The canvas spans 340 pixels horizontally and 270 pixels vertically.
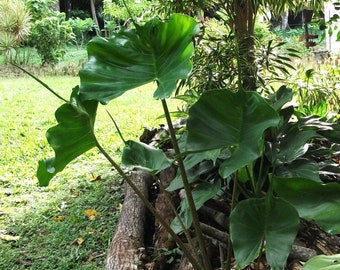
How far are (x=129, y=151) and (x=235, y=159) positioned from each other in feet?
1.78

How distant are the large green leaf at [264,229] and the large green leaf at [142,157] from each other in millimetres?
401

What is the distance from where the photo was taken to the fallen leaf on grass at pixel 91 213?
2312 mm

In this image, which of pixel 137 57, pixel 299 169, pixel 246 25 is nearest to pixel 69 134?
pixel 137 57

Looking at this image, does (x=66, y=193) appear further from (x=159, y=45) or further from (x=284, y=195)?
(x=284, y=195)

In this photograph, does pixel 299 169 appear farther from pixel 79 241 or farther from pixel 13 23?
pixel 13 23

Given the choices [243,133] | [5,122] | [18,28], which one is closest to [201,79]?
[243,133]

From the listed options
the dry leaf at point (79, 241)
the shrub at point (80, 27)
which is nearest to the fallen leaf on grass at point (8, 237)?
the dry leaf at point (79, 241)

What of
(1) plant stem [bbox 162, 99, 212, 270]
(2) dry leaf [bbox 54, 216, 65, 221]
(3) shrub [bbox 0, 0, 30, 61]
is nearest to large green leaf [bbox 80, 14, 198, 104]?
(1) plant stem [bbox 162, 99, 212, 270]

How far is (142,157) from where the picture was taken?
144cm

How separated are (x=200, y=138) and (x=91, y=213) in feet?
4.89

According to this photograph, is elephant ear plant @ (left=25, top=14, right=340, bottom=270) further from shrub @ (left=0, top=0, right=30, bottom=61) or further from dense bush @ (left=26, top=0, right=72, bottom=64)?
dense bush @ (left=26, top=0, right=72, bottom=64)

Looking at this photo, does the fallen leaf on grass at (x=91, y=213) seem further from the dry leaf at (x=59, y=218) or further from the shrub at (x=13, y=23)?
the shrub at (x=13, y=23)

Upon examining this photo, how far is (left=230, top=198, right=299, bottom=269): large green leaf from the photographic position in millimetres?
997

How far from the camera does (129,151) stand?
4.69 feet
